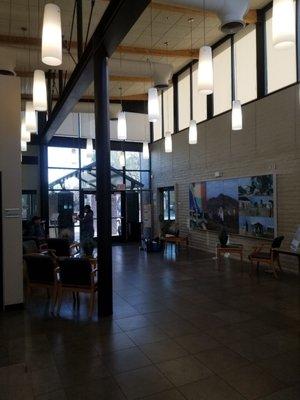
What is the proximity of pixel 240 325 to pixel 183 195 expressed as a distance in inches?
274

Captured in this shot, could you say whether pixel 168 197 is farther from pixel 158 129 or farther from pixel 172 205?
pixel 158 129

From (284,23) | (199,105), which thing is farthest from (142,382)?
(199,105)

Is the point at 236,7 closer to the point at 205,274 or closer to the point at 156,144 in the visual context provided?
the point at 205,274

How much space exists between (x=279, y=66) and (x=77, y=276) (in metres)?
5.80

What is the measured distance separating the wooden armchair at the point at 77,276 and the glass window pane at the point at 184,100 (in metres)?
7.19

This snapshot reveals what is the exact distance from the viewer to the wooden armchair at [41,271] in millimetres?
4910

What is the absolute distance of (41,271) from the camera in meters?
5.01

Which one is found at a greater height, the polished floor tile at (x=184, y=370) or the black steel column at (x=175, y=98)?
the black steel column at (x=175, y=98)

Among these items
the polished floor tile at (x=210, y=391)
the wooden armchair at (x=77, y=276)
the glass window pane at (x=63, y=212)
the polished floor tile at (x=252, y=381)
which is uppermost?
the glass window pane at (x=63, y=212)

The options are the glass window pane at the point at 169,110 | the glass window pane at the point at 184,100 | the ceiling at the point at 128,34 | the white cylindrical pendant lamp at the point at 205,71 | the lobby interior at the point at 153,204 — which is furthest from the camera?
the glass window pane at the point at 169,110

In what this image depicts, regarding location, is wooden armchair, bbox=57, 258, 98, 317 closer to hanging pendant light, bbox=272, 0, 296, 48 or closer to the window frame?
hanging pendant light, bbox=272, 0, 296, 48

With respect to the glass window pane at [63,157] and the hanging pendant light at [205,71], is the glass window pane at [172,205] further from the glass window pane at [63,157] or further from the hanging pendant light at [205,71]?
the hanging pendant light at [205,71]

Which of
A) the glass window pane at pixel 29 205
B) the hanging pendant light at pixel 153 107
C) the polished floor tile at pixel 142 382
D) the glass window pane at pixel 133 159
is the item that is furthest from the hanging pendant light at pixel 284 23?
the glass window pane at pixel 29 205

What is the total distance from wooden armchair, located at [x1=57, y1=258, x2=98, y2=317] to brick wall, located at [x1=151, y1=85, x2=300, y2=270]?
14.1 feet
